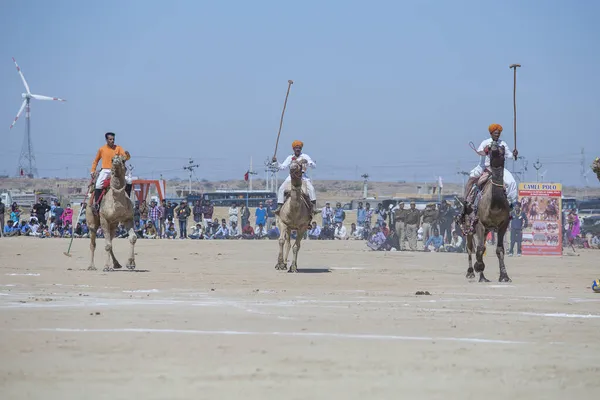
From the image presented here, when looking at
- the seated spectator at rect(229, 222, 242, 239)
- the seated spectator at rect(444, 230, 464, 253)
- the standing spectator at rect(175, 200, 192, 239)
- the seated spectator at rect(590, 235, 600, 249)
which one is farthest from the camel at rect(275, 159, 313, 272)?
the seated spectator at rect(229, 222, 242, 239)

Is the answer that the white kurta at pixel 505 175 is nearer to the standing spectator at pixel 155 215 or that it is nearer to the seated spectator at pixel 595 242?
the seated spectator at pixel 595 242

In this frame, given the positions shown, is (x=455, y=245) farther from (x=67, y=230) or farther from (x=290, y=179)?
(x=67, y=230)

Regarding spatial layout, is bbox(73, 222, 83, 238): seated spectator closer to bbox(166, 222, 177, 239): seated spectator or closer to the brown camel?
bbox(166, 222, 177, 239): seated spectator

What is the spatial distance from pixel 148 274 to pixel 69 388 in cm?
1283

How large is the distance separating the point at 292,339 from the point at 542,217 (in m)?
23.9

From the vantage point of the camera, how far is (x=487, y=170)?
19422mm

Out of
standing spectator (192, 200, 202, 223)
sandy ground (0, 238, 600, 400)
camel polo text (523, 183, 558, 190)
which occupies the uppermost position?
camel polo text (523, 183, 558, 190)

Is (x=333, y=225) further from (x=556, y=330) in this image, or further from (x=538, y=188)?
(x=556, y=330)

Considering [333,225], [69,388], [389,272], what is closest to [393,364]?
[69,388]

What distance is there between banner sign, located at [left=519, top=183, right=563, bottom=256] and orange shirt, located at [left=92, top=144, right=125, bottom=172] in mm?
14694

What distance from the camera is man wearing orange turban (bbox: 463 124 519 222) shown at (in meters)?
19.5

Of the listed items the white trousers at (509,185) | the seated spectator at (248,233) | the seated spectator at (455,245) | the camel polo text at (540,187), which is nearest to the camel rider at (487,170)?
the white trousers at (509,185)

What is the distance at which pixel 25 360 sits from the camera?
8.10 meters

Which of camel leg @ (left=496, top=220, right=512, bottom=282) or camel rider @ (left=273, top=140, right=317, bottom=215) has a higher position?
camel rider @ (left=273, top=140, right=317, bottom=215)
